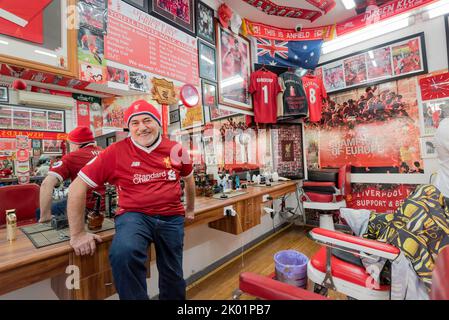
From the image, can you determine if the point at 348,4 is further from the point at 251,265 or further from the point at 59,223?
the point at 59,223

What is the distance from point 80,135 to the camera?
1.54 m

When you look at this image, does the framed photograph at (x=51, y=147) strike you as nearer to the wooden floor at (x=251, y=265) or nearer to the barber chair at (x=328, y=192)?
the wooden floor at (x=251, y=265)

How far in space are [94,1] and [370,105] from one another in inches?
139

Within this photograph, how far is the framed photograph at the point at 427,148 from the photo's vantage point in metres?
2.65

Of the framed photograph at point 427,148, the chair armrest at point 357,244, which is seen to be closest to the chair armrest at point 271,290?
the chair armrest at point 357,244

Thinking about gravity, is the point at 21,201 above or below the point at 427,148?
below

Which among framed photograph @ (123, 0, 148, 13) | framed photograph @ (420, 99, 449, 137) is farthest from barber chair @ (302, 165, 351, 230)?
framed photograph @ (123, 0, 148, 13)

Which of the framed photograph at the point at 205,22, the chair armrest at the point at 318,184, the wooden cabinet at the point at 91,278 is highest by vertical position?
the framed photograph at the point at 205,22

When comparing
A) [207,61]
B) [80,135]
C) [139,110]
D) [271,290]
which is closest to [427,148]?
[207,61]

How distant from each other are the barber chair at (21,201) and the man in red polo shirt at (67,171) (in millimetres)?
81

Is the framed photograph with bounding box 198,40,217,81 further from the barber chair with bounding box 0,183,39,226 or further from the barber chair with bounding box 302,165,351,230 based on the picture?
the barber chair with bounding box 302,165,351,230

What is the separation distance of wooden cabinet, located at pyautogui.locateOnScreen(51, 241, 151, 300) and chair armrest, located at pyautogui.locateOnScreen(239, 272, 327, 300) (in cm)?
81

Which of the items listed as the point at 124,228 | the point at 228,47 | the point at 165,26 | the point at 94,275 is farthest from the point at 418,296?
the point at 228,47

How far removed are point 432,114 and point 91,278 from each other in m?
3.91
